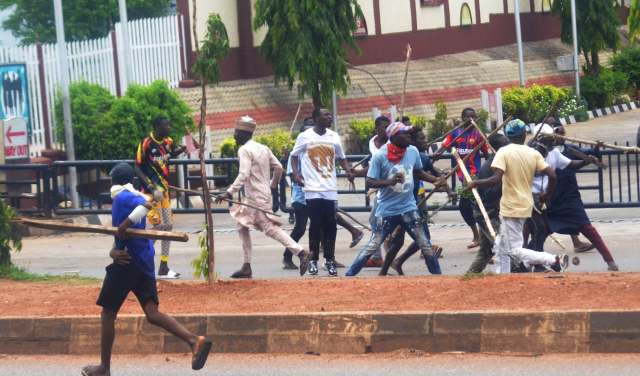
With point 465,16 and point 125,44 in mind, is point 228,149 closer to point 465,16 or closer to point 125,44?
point 125,44

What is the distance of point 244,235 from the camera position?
41.7ft

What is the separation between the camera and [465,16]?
48375 mm

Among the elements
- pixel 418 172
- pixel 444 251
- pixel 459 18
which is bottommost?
pixel 444 251

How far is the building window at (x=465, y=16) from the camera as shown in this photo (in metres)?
48.2

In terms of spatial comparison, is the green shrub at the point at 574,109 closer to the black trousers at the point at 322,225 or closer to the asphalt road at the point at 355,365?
the black trousers at the point at 322,225

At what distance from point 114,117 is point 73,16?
3554cm

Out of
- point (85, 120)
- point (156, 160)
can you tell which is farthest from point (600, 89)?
point (156, 160)

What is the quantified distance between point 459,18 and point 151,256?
40.1m

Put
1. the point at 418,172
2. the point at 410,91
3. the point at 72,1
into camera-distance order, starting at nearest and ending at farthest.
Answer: the point at 418,172 < the point at 410,91 < the point at 72,1

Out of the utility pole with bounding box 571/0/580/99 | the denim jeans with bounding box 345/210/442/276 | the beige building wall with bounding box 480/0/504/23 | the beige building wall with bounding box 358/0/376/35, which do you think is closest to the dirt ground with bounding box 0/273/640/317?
the denim jeans with bounding box 345/210/442/276

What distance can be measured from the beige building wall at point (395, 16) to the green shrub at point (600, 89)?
6.46 meters

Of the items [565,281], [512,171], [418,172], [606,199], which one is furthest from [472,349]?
A: [606,199]

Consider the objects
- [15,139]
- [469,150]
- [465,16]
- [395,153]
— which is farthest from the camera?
[465,16]

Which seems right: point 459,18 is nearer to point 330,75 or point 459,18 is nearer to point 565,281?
point 330,75
